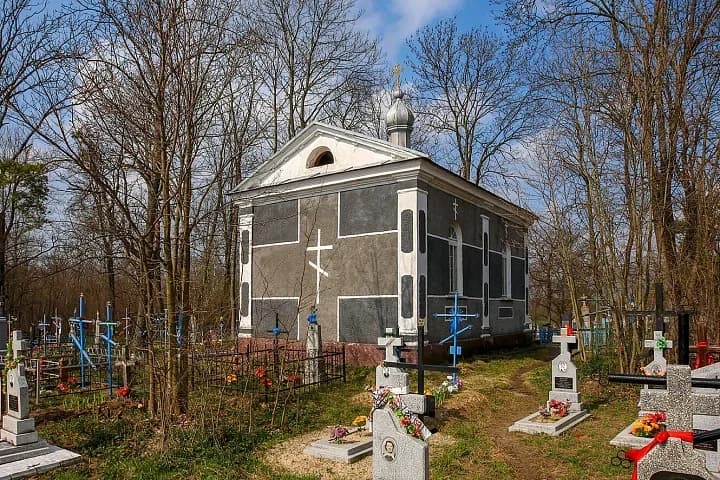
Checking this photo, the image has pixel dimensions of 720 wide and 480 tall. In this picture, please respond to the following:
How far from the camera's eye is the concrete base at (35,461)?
24.1 feet

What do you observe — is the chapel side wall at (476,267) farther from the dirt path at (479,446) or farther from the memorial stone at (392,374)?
the memorial stone at (392,374)

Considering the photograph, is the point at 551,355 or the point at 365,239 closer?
the point at 365,239

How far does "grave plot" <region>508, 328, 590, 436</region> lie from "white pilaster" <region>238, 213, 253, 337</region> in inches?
393

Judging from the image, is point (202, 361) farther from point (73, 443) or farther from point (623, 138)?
point (623, 138)

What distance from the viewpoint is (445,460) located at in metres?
7.55

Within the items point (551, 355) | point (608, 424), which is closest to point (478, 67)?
point (551, 355)

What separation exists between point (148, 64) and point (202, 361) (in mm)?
5048

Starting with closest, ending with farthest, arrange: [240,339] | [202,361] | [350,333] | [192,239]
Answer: [192,239]
[202,361]
[350,333]
[240,339]

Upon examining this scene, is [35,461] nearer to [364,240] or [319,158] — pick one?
[364,240]

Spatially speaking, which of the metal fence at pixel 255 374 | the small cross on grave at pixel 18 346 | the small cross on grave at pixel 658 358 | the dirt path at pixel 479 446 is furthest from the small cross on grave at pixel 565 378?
the small cross on grave at pixel 18 346

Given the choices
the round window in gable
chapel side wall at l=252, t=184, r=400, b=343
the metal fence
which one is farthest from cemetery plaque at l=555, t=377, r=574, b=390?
the round window in gable

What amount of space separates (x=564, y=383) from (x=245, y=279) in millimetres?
10808

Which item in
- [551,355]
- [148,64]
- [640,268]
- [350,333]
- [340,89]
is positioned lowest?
[551,355]

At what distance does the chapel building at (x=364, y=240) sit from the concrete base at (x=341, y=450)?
656 centimetres
